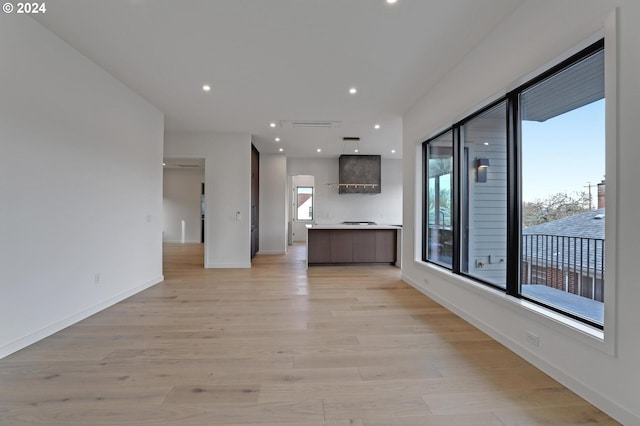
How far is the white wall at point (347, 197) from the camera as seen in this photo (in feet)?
28.6

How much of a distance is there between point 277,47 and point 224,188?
3.56m

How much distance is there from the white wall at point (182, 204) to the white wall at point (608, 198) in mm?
9303

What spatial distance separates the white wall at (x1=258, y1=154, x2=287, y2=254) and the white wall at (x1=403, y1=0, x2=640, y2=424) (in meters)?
5.75

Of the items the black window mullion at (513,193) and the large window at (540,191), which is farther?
the black window mullion at (513,193)

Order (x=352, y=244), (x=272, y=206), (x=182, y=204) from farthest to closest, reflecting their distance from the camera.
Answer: (x=182, y=204)
(x=272, y=206)
(x=352, y=244)

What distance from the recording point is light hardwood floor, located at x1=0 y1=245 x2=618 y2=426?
5.18ft

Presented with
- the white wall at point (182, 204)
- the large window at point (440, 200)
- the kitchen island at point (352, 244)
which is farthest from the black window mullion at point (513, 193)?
the white wall at point (182, 204)

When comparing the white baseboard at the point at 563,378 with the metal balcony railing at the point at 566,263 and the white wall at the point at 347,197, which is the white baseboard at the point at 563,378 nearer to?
the metal balcony railing at the point at 566,263

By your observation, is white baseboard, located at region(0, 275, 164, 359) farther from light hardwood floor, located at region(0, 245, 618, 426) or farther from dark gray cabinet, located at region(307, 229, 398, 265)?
dark gray cabinet, located at region(307, 229, 398, 265)

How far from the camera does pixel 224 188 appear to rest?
5734 millimetres

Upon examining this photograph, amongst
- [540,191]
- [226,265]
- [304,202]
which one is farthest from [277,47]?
[304,202]

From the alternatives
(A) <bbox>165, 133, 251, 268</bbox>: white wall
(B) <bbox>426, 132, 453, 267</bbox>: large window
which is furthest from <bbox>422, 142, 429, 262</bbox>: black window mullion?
(A) <bbox>165, 133, 251, 268</bbox>: white wall

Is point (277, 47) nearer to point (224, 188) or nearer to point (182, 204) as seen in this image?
point (224, 188)

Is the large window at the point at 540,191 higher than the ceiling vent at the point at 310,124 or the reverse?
the reverse
